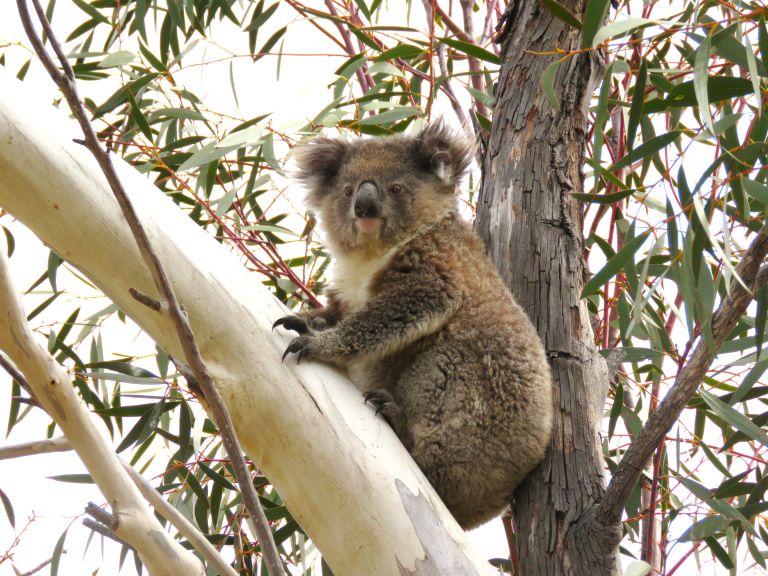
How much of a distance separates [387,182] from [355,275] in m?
0.29

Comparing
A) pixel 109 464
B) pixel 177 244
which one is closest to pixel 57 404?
pixel 109 464

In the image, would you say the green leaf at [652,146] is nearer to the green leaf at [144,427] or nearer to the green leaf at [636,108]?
the green leaf at [636,108]

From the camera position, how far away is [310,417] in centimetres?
159

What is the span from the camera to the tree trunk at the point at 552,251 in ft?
5.99

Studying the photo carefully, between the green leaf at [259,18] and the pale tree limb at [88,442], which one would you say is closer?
the pale tree limb at [88,442]

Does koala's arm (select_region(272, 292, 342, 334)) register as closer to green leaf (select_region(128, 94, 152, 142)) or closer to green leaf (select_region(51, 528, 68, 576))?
green leaf (select_region(128, 94, 152, 142))

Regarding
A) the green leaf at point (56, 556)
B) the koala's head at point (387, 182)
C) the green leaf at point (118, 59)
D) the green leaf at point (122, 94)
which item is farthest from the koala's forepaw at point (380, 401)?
the green leaf at point (118, 59)

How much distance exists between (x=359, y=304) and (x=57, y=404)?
38.8 inches

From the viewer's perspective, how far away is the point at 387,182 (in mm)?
2523

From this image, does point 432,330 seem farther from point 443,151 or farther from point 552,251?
point 443,151

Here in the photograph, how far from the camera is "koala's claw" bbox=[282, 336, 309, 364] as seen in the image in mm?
1696

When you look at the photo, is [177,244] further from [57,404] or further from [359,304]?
[359,304]

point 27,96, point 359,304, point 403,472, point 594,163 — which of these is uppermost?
point 27,96

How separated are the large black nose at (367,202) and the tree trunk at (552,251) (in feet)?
1.04
